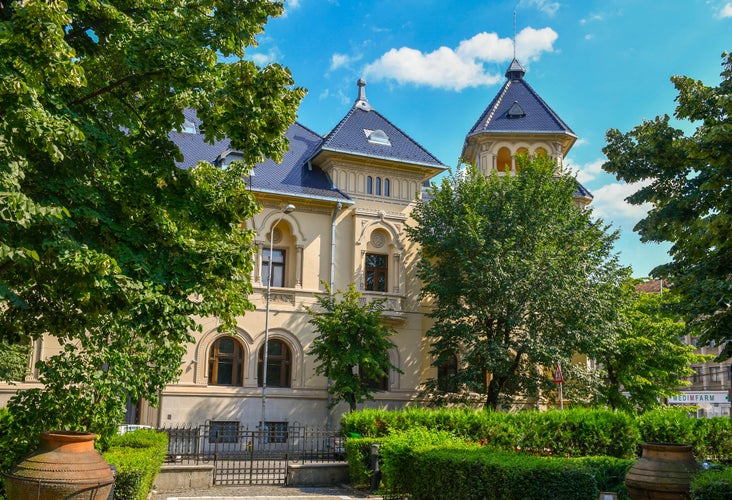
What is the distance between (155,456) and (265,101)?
833cm

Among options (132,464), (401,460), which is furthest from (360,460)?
(132,464)

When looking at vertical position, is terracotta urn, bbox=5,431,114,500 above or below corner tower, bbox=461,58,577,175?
below

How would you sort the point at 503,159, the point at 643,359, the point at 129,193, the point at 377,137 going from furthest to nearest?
1. the point at 503,159
2. the point at 377,137
3. the point at 643,359
4. the point at 129,193

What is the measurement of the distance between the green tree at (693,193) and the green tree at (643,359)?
12.2 m

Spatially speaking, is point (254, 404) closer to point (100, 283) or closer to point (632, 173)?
point (632, 173)

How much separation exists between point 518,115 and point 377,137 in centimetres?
853

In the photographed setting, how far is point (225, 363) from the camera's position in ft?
91.9

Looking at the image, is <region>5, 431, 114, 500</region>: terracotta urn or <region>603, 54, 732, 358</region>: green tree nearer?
<region>5, 431, 114, 500</region>: terracotta urn

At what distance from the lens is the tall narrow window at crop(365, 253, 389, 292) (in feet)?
104

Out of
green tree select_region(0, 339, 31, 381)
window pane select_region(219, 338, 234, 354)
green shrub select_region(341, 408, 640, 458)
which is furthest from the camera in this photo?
window pane select_region(219, 338, 234, 354)

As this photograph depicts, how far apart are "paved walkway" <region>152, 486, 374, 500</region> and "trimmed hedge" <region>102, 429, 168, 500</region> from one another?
1498 mm

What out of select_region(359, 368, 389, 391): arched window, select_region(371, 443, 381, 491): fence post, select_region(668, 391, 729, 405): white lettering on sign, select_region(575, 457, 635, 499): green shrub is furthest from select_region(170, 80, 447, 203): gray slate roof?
select_region(668, 391, 729, 405): white lettering on sign

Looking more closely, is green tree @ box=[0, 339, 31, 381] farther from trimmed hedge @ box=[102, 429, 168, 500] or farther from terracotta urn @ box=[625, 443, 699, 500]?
terracotta urn @ box=[625, 443, 699, 500]

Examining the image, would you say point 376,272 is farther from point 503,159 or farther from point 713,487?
point 713,487
